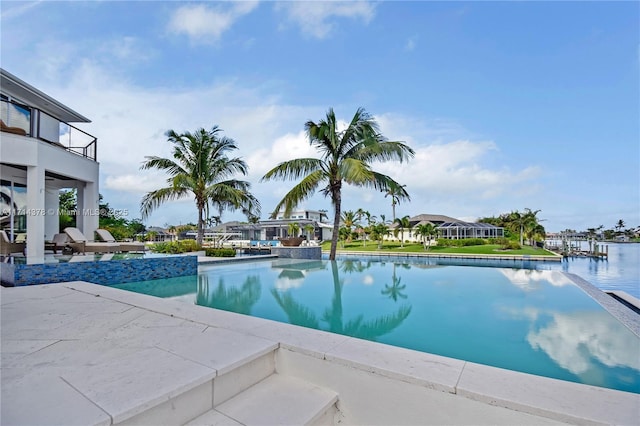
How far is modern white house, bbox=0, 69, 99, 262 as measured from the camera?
9.12 meters

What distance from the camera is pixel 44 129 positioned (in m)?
11.0

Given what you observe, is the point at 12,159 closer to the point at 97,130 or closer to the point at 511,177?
the point at 97,130

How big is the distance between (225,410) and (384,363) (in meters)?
1.06

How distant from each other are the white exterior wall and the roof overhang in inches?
102

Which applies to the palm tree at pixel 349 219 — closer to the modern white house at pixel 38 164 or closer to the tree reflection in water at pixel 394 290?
the modern white house at pixel 38 164

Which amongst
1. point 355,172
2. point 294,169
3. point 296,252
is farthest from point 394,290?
point 296,252

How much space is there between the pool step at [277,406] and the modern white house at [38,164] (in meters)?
7.40

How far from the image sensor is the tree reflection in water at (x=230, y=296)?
5.29 m

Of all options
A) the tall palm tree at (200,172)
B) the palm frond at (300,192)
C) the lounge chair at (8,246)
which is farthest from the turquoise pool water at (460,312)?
the tall palm tree at (200,172)

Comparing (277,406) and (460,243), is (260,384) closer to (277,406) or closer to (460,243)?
(277,406)

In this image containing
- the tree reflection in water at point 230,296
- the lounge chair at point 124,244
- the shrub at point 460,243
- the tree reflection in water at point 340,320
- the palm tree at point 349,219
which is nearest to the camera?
the tree reflection in water at point 340,320

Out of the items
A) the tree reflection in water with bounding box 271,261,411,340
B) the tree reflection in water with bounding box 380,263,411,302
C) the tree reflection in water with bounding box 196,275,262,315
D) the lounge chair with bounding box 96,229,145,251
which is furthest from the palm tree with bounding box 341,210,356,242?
the tree reflection in water with bounding box 271,261,411,340

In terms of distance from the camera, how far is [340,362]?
2248 millimetres

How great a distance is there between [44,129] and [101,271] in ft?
23.6
